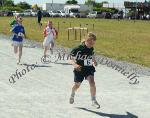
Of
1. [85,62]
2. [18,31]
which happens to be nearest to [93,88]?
[85,62]

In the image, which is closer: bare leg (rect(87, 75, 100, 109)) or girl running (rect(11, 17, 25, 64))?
bare leg (rect(87, 75, 100, 109))

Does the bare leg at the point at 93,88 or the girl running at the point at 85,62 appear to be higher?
the girl running at the point at 85,62

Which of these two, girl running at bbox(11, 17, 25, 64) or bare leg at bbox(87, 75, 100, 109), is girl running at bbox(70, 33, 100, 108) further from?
girl running at bbox(11, 17, 25, 64)

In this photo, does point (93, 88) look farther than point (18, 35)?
No

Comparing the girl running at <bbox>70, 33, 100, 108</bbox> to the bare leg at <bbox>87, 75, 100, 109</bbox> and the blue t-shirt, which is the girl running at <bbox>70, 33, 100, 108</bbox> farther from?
the blue t-shirt

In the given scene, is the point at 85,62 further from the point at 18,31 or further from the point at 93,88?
the point at 18,31

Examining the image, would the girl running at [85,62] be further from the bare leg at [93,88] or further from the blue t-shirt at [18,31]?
the blue t-shirt at [18,31]

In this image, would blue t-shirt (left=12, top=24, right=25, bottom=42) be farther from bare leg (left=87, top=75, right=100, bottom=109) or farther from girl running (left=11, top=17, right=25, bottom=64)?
bare leg (left=87, top=75, right=100, bottom=109)

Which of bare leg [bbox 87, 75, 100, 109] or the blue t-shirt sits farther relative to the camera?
the blue t-shirt

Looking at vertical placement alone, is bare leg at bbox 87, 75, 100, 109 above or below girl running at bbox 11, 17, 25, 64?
below

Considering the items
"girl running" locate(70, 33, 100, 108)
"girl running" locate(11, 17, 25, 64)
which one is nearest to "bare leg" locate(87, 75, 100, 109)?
"girl running" locate(70, 33, 100, 108)

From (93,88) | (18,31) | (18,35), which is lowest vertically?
(93,88)

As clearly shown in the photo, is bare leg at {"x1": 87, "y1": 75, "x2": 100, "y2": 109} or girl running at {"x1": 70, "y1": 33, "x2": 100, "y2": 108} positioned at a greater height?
girl running at {"x1": 70, "y1": 33, "x2": 100, "y2": 108}

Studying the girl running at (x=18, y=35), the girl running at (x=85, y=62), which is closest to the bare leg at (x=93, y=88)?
the girl running at (x=85, y=62)
